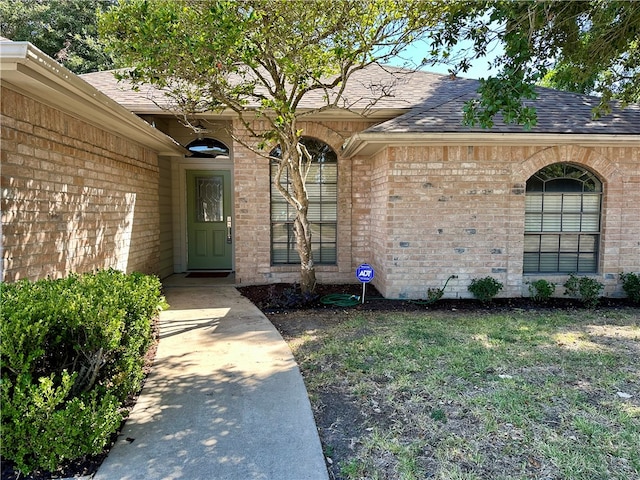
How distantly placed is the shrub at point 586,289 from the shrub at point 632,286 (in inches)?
17.9

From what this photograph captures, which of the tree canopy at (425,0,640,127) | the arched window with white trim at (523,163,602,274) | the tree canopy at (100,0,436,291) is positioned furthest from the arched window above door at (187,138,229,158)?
the arched window with white trim at (523,163,602,274)

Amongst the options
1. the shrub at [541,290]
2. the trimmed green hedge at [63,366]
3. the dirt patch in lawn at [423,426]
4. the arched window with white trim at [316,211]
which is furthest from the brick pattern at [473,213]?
the trimmed green hedge at [63,366]

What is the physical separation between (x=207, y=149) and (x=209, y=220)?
1685 mm

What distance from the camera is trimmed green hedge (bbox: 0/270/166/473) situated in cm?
228

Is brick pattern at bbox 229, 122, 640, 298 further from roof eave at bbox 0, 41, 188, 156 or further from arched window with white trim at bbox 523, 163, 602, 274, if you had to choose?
roof eave at bbox 0, 41, 188, 156

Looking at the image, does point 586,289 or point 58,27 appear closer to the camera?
point 586,289

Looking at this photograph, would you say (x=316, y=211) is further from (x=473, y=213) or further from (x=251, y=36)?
(x=251, y=36)

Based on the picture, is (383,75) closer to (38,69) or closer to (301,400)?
(38,69)

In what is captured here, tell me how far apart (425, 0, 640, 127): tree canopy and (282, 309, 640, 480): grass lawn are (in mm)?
2656

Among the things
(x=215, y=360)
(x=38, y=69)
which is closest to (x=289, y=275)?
(x=215, y=360)

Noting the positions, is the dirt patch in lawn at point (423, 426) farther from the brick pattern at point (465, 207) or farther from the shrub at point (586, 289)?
the brick pattern at point (465, 207)

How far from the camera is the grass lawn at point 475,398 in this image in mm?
2592

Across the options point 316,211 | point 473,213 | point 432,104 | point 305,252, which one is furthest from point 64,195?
point 432,104

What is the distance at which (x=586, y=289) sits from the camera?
6648 millimetres
